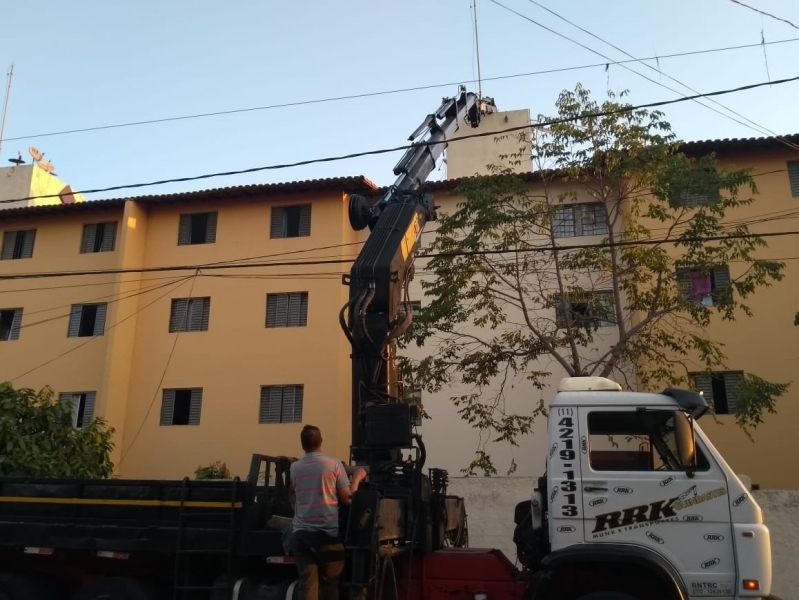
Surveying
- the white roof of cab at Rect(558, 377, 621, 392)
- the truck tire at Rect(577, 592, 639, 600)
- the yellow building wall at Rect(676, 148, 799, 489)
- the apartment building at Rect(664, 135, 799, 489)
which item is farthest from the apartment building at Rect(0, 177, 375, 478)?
the truck tire at Rect(577, 592, 639, 600)

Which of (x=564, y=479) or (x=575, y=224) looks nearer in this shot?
(x=564, y=479)

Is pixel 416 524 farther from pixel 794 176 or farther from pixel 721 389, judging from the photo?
pixel 794 176

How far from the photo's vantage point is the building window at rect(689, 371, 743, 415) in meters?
17.2

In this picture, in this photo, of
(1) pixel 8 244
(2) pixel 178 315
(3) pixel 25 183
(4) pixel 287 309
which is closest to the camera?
(4) pixel 287 309

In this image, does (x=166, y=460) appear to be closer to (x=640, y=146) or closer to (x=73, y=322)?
(x=73, y=322)

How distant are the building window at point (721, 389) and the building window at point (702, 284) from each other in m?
1.78

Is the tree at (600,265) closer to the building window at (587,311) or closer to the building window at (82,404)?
the building window at (587,311)

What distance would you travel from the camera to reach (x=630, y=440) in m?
6.69

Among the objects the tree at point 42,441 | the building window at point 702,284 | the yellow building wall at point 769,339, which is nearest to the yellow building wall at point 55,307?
the tree at point 42,441

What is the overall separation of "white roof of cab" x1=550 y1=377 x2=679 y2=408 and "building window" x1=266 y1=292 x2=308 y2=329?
14181mm

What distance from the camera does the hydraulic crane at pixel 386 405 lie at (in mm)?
6496

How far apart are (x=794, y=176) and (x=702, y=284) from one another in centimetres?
433

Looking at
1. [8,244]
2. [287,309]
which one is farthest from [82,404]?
[287,309]

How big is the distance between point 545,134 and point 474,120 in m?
2.63
